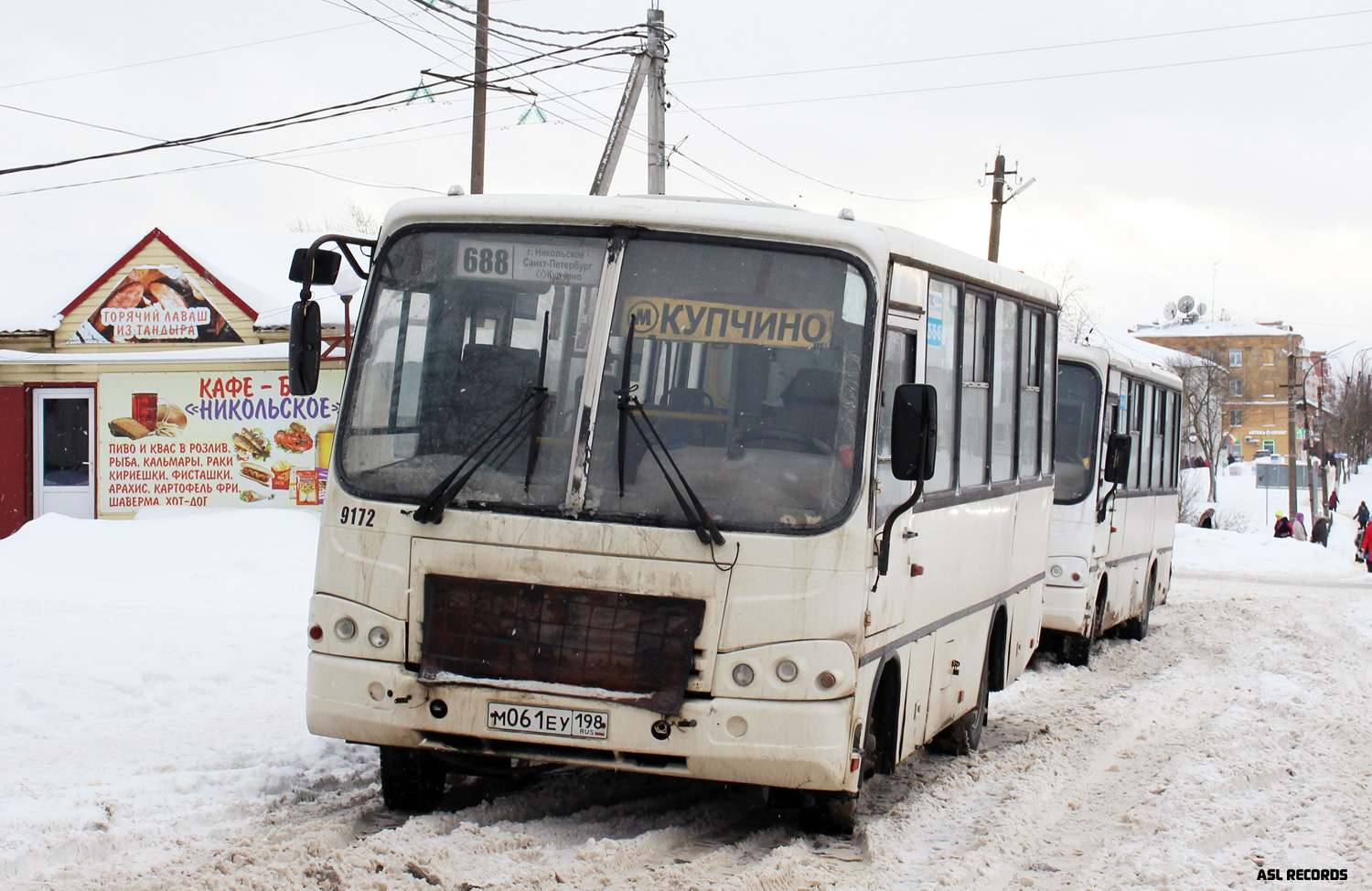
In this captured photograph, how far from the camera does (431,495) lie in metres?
5.73

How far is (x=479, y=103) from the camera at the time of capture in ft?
67.4

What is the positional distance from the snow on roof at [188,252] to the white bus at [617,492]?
44.9 ft

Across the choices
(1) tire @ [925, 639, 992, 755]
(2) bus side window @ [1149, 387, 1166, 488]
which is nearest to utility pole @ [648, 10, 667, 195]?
(2) bus side window @ [1149, 387, 1166, 488]

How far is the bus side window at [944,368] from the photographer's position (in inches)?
270

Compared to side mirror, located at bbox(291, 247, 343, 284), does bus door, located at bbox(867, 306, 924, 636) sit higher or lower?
lower

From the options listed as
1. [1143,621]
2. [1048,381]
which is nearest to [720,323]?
[1048,381]

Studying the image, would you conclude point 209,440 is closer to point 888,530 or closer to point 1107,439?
point 1107,439

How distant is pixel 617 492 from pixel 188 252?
1853 cm

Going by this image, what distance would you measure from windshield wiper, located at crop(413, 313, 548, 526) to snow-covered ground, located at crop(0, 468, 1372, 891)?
1.29m

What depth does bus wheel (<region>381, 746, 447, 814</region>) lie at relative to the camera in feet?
20.1

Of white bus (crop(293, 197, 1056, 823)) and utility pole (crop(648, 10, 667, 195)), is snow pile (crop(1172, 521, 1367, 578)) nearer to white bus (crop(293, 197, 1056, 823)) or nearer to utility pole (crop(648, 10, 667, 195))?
utility pole (crop(648, 10, 667, 195))

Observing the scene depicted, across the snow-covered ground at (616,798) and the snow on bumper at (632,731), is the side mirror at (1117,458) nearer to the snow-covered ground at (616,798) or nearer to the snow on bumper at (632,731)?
the snow-covered ground at (616,798)

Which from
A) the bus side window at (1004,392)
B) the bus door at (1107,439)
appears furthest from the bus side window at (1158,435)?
the bus side window at (1004,392)

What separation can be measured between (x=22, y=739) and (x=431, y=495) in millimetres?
3448
